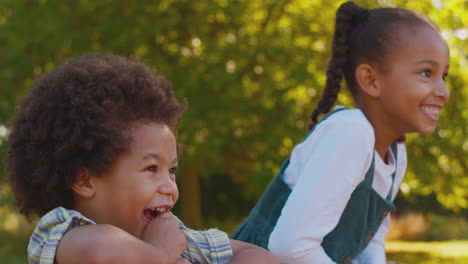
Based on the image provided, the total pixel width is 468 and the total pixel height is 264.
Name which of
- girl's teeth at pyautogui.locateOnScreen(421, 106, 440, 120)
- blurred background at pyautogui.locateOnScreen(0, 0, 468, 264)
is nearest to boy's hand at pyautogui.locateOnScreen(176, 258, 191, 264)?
girl's teeth at pyautogui.locateOnScreen(421, 106, 440, 120)

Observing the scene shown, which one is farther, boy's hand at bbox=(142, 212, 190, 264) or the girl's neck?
the girl's neck

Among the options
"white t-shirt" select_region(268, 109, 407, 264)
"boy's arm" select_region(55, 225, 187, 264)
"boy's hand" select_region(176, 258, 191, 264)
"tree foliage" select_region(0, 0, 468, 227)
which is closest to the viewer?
"boy's arm" select_region(55, 225, 187, 264)

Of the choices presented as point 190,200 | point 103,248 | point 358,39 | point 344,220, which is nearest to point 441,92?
point 358,39

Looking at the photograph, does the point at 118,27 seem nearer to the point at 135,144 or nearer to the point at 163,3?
the point at 163,3

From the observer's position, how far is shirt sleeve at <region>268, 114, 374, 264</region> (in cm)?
237

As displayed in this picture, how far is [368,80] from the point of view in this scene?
2.81 metres

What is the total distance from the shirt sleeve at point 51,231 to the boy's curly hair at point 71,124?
11 cm

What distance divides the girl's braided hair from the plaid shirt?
0.96 metres

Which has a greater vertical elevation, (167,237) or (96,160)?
(96,160)

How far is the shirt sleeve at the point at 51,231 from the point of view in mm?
1842

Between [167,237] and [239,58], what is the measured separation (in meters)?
8.18

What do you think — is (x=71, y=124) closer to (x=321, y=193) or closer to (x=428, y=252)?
(x=321, y=193)

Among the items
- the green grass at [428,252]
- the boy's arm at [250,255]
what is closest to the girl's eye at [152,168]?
the boy's arm at [250,255]

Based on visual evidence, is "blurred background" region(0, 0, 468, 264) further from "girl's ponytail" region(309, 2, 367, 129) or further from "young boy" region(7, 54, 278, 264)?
"young boy" region(7, 54, 278, 264)
